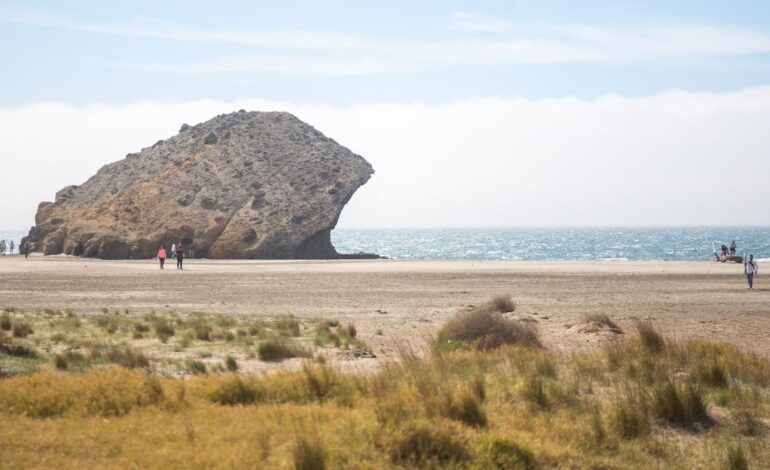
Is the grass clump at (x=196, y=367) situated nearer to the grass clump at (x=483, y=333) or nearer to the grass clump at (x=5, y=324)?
the grass clump at (x=483, y=333)

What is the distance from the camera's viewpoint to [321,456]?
7.74m

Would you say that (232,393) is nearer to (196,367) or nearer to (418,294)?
(196,367)

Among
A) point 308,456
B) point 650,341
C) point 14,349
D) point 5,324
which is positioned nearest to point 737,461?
point 308,456

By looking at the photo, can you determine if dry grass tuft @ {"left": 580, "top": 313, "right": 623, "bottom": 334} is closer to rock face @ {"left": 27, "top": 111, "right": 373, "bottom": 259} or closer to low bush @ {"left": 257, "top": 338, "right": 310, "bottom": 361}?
low bush @ {"left": 257, "top": 338, "right": 310, "bottom": 361}

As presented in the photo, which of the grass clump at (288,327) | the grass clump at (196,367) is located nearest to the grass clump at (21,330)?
the grass clump at (196,367)

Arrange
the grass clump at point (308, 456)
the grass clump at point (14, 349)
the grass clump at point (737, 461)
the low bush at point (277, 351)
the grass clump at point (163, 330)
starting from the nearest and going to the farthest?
the grass clump at point (308, 456) < the grass clump at point (737, 461) < the grass clump at point (14, 349) < the low bush at point (277, 351) < the grass clump at point (163, 330)

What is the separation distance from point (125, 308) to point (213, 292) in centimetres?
789

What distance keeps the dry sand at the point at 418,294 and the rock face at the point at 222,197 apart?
47.7 ft

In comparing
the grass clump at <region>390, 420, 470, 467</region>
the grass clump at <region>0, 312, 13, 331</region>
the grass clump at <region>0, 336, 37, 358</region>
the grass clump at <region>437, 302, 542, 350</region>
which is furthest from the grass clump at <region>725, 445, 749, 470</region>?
the grass clump at <region>0, 312, 13, 331</region>

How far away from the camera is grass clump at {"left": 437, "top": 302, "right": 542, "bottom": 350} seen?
1750cm

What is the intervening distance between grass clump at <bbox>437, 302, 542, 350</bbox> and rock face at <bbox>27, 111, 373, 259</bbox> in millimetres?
51407

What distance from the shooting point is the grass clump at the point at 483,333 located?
1750 centimetres

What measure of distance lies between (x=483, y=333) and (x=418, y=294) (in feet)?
54.0

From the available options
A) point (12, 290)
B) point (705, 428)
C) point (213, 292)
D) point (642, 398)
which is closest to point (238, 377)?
point (642, 398)
